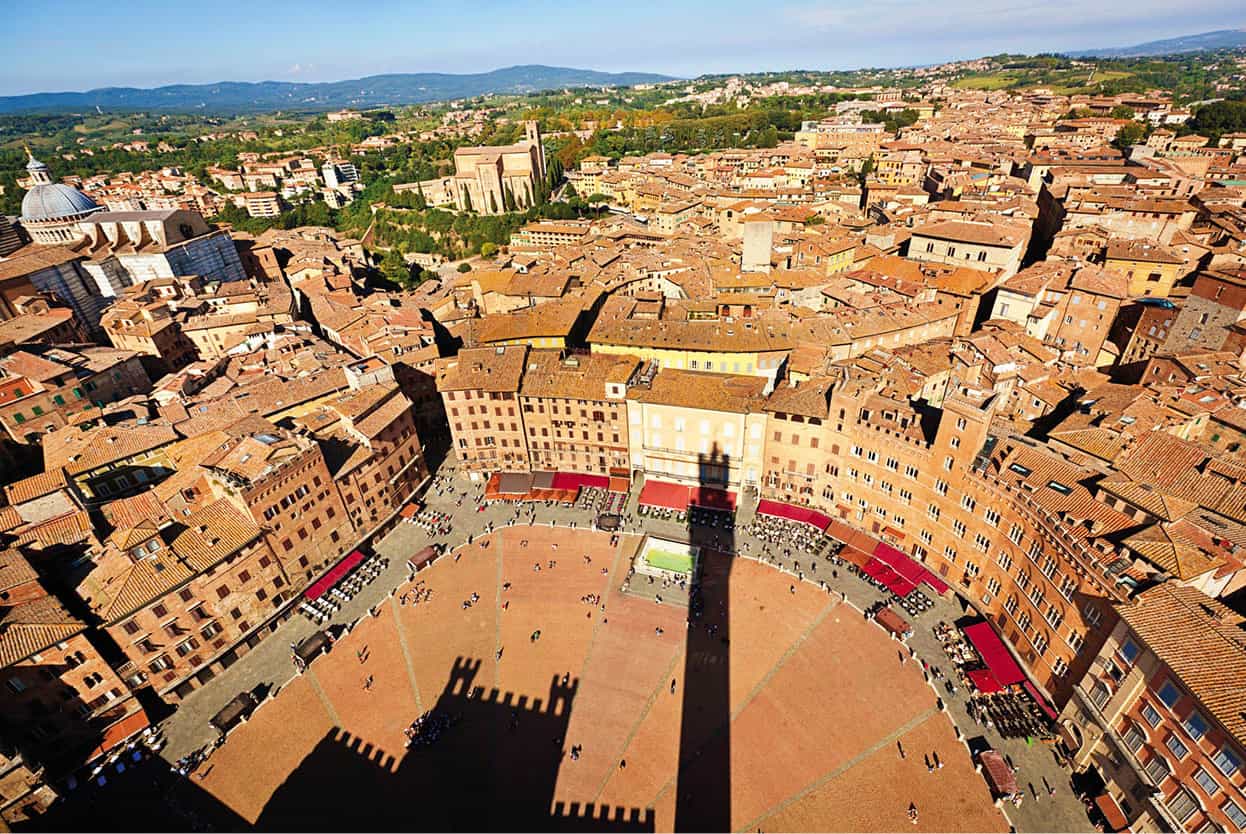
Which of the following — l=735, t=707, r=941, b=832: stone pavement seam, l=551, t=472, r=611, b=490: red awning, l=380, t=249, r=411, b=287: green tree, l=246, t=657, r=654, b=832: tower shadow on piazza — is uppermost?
l=380, t=249, r=411, b=287: green tree

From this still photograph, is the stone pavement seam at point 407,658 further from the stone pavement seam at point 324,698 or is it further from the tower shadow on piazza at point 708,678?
the tower shadow on piazza at point 708,678

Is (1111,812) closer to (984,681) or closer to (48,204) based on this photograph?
(984,681)

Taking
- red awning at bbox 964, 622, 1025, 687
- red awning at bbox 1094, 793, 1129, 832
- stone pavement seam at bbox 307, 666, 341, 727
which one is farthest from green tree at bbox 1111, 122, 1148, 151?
stone pavement seam at bbox 307, 666, 341, 727

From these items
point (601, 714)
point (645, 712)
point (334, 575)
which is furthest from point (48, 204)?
point (645, 712)

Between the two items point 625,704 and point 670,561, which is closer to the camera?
point 625,704

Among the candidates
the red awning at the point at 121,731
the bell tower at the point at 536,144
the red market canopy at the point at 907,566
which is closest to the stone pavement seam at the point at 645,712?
the red market canopy at the point at 907,566

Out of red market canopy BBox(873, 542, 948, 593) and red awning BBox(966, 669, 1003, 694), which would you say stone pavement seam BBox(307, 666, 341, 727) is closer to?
red market canopy BBox(873, 542, 948, 593)
